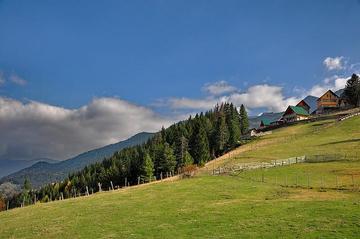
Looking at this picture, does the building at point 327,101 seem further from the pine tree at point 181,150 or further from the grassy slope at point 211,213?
the grassy slope at point 211,213

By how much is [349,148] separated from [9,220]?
69797 mm

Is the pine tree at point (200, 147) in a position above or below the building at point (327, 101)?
below

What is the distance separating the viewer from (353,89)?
535 feet

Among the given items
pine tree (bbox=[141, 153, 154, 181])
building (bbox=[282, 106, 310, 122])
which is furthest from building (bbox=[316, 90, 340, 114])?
pine tree (bbox=[141, 153, 154, 181])

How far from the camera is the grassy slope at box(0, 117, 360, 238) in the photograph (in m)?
32.7

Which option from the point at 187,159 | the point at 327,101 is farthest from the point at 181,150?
the point at 327,101

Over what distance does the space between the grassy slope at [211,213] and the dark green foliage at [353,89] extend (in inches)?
3959

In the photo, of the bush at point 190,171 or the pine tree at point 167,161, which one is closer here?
the bush at point 190,171

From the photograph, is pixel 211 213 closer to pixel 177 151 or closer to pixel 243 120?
pixel 177 151

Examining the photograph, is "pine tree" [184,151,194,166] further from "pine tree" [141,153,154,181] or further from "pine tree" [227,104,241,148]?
"pine tree" [227,104,241,148]

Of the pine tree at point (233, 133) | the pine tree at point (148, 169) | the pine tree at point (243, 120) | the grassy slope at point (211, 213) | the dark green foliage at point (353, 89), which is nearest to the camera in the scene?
the grassy slope at point (211, 213)

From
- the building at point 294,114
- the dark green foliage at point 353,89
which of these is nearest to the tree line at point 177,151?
the building at point 294,114

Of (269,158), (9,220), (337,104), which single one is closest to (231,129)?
(269,158)

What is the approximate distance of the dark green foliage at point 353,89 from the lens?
162250 millimetres
